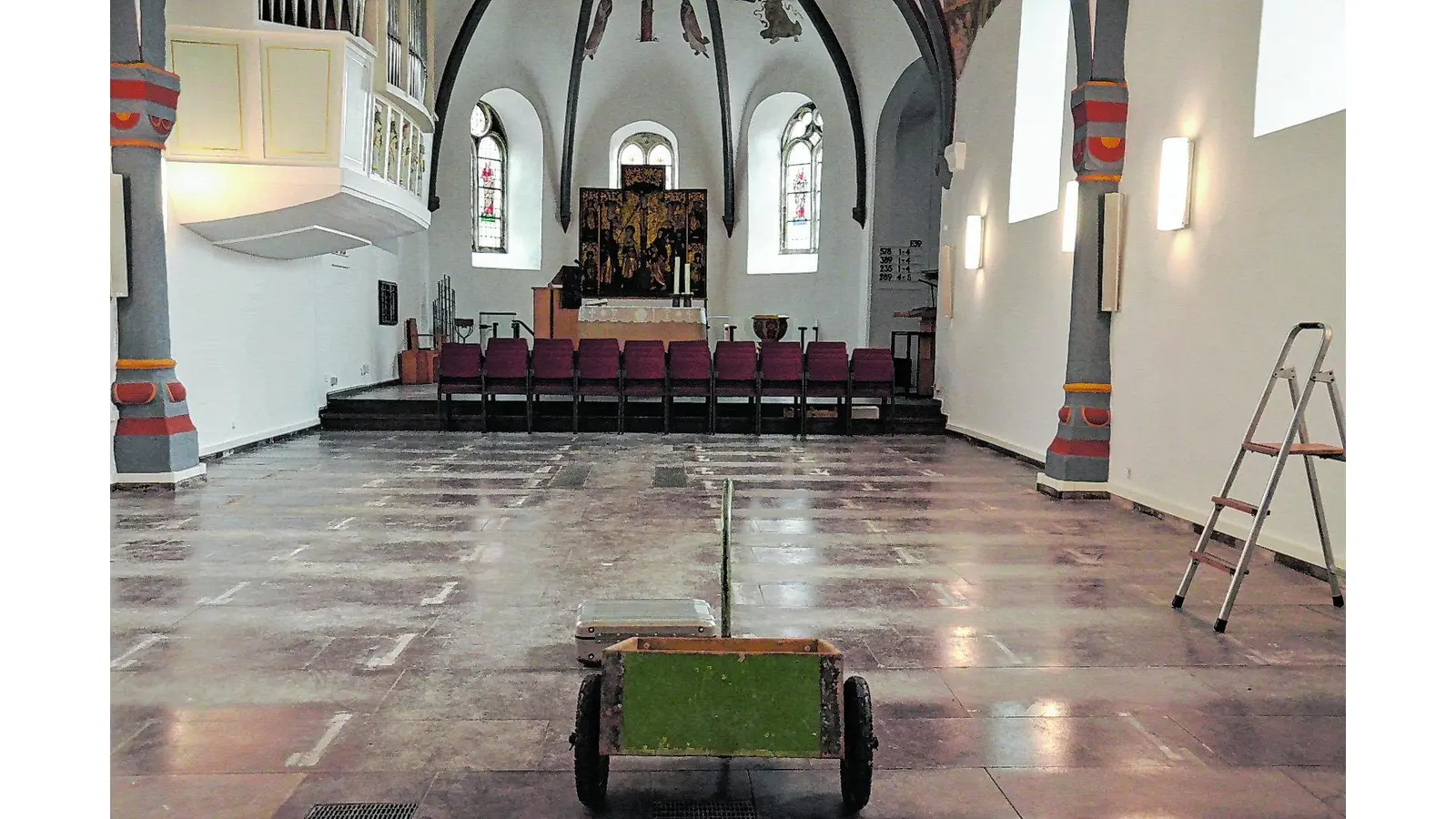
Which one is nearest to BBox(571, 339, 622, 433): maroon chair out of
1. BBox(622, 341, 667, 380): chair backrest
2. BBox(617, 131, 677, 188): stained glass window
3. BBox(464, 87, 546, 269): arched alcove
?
BBox(622, 341, 667, 380): chair backrest

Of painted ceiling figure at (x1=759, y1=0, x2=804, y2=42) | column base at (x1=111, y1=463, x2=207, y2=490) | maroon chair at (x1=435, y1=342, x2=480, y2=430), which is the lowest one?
column base at (x1=111, y1=463, x2=207, y2=490)

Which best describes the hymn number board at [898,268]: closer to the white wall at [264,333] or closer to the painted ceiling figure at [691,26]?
the painted ceiling figure at [691,26]

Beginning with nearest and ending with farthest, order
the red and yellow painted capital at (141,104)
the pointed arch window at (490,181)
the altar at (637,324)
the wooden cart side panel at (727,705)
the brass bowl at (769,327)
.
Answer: the wooden cart side panel at (727,705) → the red and yellow painted capital at (141,104) → the altar at (637,324) → the brass bowl at (769,327) → the pointed arch window at (490,181)

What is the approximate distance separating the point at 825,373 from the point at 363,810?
30.2 feet

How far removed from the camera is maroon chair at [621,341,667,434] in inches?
444

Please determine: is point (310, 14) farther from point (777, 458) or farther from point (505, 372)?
point (777, 458)

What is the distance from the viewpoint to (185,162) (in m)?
8.09

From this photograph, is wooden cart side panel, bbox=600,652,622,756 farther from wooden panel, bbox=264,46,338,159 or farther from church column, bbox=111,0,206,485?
wooden panel, bbox=264,46,338,159

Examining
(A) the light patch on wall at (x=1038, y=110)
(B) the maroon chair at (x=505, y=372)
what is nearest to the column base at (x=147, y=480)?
(B) the maroon chair at (x=505, y=372)

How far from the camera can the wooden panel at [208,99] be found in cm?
787

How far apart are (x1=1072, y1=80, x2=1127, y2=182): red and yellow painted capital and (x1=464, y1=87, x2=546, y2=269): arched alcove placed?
12472 millimetres

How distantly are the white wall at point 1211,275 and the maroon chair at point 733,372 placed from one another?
3550 mm
